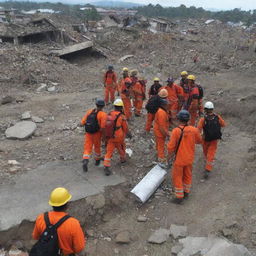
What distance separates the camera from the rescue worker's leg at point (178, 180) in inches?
205

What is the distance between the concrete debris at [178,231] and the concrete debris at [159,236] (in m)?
0.08

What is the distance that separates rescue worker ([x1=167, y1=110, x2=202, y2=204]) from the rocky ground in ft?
1.74

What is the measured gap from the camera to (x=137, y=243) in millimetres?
4734

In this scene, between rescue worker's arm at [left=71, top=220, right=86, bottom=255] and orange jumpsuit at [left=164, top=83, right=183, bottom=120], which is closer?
rescue worker's arm at [left=71, top=220, right=86, bottom=255]

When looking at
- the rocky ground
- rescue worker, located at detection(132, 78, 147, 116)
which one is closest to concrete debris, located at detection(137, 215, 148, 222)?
the rocky ground

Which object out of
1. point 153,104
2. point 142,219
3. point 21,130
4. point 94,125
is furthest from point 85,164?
point 21,130

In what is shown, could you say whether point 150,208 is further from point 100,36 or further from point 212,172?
point 100,36

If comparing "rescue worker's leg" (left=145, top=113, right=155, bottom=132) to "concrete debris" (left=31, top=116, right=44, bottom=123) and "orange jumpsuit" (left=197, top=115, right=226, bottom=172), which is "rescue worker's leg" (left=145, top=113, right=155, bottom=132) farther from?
"concrete debris" (left=31, top=116, right=44, bottom=123)

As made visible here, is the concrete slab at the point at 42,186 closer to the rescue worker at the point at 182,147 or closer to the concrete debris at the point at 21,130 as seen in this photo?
the rescue worker at the point at 182,147

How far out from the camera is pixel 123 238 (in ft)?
15.6

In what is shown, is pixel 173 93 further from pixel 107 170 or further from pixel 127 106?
pixel 107 170

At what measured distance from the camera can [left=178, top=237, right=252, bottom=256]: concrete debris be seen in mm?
4023

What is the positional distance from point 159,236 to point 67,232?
2114mm

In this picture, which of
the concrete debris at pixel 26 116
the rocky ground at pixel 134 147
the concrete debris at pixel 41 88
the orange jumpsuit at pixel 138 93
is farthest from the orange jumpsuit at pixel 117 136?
the concrete debris at pixel 41 88
